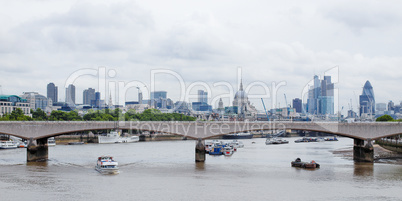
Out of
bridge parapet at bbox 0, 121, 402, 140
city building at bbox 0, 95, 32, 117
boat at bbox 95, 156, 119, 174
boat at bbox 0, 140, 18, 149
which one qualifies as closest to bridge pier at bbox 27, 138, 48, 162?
bridge parapet at bbox 0, 121, 402, 140

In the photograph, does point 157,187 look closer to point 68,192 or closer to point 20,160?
point 68,192

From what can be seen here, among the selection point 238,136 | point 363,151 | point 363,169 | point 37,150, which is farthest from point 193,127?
point 238,136

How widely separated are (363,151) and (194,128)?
22848 millimetres

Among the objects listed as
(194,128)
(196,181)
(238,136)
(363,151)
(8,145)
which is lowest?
(238,136)

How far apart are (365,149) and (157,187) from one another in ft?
114

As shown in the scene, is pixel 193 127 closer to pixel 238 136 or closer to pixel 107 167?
pixel 107 167

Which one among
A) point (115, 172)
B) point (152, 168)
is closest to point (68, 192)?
point (115, 172)

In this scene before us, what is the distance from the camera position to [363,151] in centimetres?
6775

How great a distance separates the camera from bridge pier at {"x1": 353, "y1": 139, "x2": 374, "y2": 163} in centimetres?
6606

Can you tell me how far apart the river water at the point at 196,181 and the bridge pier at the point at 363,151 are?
205 centimetres

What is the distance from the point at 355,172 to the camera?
55344mm

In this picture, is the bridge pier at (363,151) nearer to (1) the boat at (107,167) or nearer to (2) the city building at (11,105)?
(1) the boat at (107,167)

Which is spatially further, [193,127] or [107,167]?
[193,127]

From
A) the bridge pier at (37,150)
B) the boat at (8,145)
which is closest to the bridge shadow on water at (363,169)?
the bridge pier at (37,150)
